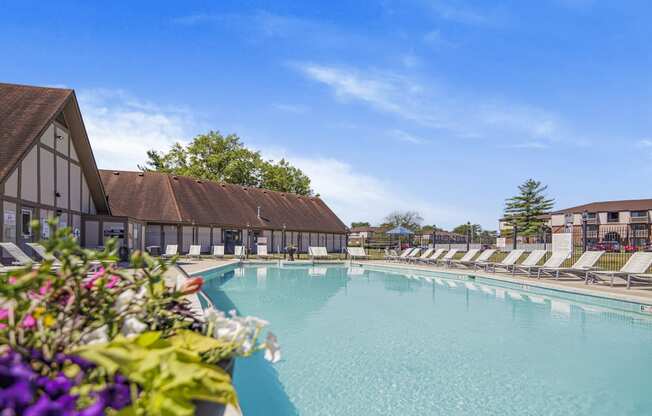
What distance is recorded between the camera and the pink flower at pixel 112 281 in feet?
5.35

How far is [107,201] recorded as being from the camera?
19875 mm

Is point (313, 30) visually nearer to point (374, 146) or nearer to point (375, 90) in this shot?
point (375, 90)

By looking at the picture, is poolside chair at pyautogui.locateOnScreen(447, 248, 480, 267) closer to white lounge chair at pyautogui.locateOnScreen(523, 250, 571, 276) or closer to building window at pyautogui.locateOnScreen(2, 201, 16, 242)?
white lounge chair at pyautogui.locateOnScreen(523, 250, 571, 276)

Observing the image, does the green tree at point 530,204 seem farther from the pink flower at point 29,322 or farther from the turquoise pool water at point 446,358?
the pink flower at point 29,322

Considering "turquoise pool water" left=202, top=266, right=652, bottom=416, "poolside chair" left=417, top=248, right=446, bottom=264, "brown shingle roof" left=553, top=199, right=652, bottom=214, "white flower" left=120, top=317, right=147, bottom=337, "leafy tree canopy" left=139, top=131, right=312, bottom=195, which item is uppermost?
"leafy tree canopy" left=139, top=131, right=312, bottom=195

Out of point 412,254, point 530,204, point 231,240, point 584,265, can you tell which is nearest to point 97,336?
point 584,265

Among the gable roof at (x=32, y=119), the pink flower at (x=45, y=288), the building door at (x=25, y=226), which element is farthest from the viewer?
the building door at (x=25, y=226)

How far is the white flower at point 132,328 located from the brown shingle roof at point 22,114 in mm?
13080

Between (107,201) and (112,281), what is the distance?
20270 millimetres

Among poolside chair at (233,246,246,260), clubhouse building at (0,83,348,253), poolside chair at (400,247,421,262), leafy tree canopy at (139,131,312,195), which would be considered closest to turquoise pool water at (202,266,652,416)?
clubhouse building at (0,83,348,253)

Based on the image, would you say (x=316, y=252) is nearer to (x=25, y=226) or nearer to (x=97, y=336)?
(x=25, y=226)

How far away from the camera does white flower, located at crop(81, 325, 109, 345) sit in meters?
1.38

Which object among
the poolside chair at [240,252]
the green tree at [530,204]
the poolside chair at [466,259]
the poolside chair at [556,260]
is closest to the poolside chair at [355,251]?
the poolside chair at [240,252]

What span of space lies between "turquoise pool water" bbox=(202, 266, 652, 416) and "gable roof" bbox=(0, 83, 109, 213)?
298 inches
